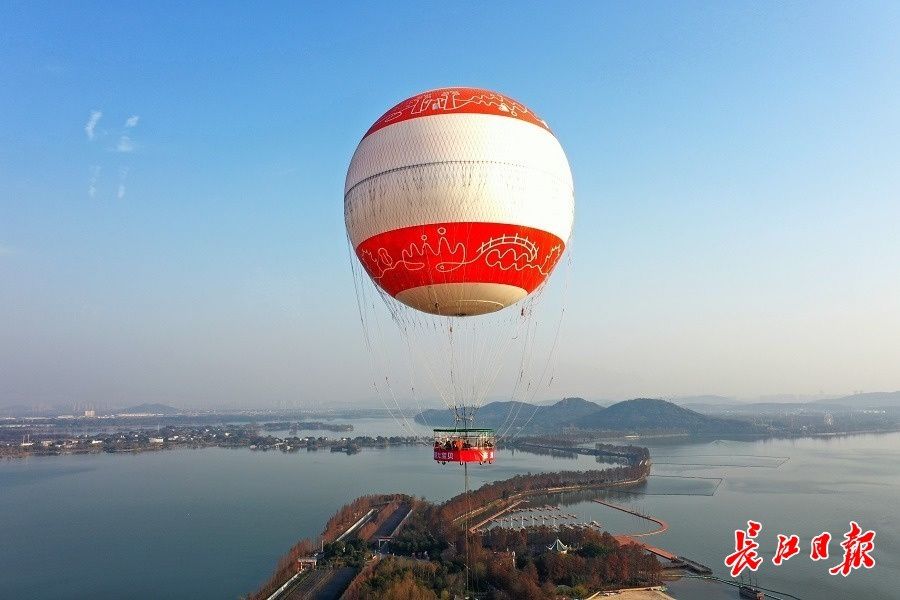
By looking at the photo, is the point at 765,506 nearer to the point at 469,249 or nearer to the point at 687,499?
the point at 687,499

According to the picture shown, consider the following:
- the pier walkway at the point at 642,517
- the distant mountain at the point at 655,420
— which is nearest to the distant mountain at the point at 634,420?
the distant mountain at the point at 655,420

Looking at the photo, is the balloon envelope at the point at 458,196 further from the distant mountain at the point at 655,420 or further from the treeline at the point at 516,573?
the distant mountain at the point at 655,420

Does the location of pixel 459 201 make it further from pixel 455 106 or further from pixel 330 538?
pixel 330 538

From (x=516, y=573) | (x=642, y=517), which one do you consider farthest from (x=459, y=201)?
(x=642, y=517)

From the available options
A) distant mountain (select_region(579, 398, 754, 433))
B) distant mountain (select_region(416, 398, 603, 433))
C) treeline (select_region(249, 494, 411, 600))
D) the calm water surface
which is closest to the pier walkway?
the calm water surface

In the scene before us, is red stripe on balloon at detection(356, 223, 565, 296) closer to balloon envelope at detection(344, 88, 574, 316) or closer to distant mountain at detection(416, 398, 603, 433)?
balloon envelope at detection(344, 88, 574, 316)

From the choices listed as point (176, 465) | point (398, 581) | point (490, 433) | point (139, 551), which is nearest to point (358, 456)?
point (176, 465)
